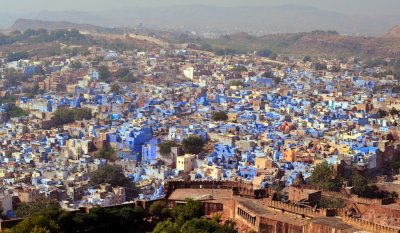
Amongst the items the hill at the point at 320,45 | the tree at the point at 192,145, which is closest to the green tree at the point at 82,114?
the tree at the point at 192,145

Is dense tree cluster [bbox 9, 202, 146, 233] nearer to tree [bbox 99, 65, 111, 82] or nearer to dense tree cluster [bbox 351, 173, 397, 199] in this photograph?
dense tree cluster [bbox 351, 173, 397, 199]

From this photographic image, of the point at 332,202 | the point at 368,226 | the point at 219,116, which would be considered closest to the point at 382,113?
the point at 219,116

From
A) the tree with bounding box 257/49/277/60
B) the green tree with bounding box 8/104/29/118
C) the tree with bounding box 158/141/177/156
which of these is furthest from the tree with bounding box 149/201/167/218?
the tree with bounding box 257/49/277/60

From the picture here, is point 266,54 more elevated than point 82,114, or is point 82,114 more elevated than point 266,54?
point 266,54

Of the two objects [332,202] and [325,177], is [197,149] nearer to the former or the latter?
[325,177]

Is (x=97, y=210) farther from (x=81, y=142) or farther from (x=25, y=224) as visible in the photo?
(x=81, y=142)

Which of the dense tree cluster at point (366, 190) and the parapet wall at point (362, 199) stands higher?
the parapet wall at point (362, 199)

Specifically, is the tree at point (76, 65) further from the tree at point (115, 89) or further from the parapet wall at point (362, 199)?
the parapet wall at point (362, 199)
